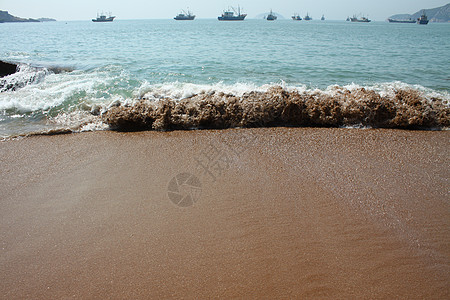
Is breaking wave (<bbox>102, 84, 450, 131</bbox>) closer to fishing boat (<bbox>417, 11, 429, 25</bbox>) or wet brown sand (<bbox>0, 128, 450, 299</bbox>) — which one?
wet brown sand (<bbox>0, 128, 450, 299</bbox>)

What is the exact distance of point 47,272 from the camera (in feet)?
6.48

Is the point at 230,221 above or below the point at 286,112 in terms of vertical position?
below

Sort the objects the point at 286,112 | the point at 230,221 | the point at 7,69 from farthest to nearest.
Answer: the point at 7,69 → the point at 286,112 → the point at 230,221

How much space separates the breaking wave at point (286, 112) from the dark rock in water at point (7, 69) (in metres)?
7.02

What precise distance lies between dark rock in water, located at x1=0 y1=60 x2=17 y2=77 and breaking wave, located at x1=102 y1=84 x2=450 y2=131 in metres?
7.02

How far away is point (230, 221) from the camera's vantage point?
241 centimetres

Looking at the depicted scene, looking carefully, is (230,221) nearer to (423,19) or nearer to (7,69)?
(7,69)

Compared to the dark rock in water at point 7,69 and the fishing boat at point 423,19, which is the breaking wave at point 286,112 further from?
the fishing boat at point 423,19

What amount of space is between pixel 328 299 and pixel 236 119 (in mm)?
3436

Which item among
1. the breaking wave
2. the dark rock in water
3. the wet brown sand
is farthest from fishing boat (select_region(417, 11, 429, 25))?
the dark rock in water

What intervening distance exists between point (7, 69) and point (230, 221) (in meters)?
11.0

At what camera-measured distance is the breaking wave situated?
4621mm

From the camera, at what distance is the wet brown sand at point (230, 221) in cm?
186

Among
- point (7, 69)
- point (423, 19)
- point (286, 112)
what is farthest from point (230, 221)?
point (423, 19)
